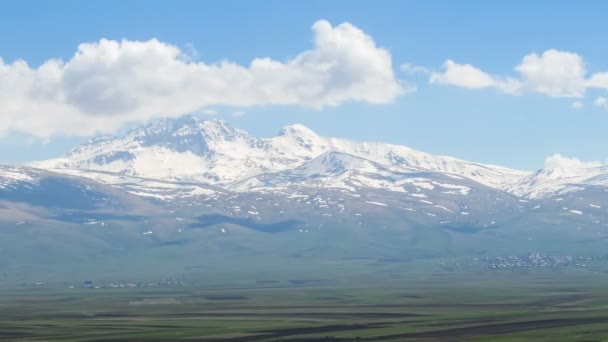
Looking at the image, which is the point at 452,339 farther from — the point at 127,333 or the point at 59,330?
the point at 59,330

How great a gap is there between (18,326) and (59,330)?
12.1 metres

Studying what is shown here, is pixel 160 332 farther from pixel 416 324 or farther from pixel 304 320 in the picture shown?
pixel 416 324

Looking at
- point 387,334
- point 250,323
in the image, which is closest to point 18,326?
point 250,323

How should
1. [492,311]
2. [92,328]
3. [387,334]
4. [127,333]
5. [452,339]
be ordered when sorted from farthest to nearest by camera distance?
1. [492,311]
2. [92,328]
3. [127,333]
4. [387,334]
5. [452,339]

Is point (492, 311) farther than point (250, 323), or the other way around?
point (492, 311)

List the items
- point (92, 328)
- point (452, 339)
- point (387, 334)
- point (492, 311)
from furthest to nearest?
point (492, 311), point (92, 328), point (387, 334), point (452, 339)

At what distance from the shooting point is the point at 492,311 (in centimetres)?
19212

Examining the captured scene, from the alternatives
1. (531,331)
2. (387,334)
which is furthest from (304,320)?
(531,331)

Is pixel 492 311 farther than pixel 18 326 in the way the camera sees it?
Yes

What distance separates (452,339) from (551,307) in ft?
226

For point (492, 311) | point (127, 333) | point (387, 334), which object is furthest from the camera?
point (492, 311)

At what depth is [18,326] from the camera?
174m

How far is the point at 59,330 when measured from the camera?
6526 inches

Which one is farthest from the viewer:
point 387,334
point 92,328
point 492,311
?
point 492,311
